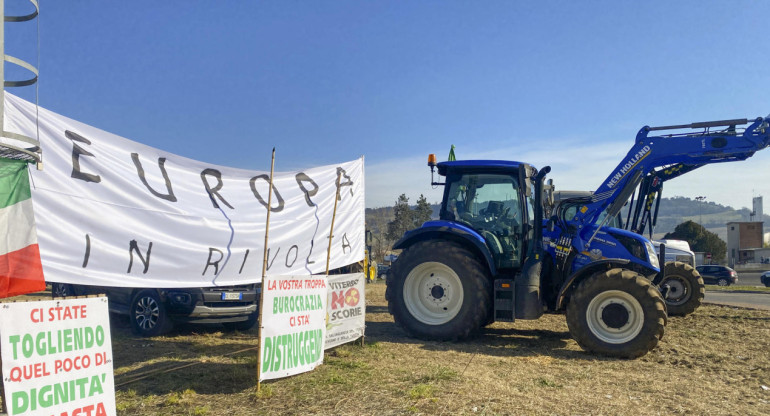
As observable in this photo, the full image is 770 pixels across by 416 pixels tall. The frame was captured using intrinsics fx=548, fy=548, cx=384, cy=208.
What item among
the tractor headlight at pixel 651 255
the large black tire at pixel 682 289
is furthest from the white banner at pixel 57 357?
the large black tire at pixel 682 289

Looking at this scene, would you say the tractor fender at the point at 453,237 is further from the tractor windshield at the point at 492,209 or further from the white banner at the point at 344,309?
the white banner at the point at 344,309

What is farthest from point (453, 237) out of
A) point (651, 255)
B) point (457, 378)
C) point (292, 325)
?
point (292, 325)

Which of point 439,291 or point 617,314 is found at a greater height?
point 439,291

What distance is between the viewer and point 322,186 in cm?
734

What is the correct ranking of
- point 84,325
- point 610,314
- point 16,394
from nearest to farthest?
point 16,394 < point 84,325 < point 610,314

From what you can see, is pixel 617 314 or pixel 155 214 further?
pixel 617 314

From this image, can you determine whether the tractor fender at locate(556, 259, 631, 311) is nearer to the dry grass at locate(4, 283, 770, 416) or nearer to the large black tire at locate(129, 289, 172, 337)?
the dry grass at locate(4, 283, 770, 416)

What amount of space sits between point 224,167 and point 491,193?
4.16m

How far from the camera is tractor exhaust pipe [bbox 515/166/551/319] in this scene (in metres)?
7.55

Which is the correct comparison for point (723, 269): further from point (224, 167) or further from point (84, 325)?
point (84, 325)

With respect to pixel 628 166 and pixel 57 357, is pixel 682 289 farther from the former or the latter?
pixel 57 357

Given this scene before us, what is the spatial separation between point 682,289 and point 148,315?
956 centimetres

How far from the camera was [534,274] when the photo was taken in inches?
301

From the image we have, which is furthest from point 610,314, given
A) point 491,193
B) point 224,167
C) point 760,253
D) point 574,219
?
point 760,253
